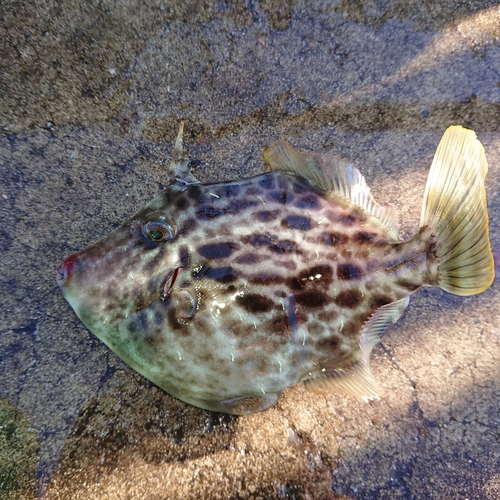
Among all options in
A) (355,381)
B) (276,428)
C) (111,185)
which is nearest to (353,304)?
(355,381)

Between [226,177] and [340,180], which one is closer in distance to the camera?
[340,180]

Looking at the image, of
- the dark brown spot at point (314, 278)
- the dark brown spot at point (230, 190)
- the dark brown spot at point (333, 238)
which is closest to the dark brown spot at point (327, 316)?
the dark brown spot at point (314, 278)

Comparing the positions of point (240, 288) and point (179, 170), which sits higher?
point (179, 170)

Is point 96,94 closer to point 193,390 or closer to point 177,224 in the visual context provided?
point 177,224

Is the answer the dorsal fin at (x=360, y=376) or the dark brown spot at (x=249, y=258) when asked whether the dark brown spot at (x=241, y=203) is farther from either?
the dorsal fin at (x=360, y=376)

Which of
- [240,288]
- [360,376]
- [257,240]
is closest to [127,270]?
[240,288]

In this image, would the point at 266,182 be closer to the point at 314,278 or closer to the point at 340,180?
the point at 340,180
